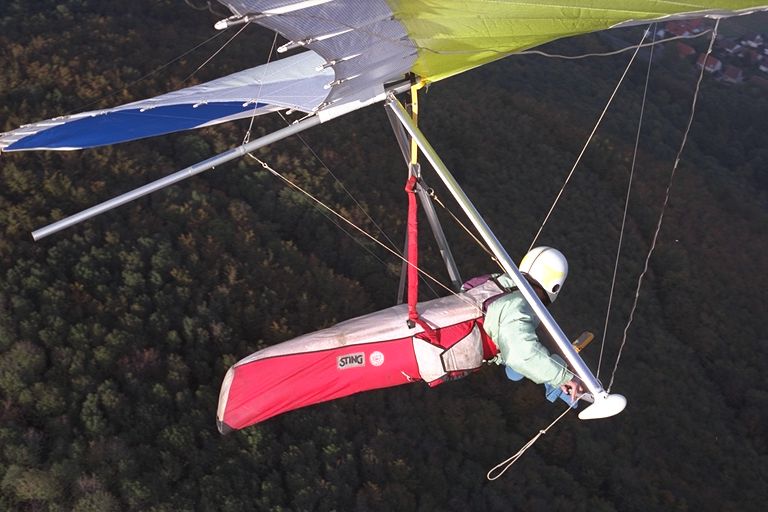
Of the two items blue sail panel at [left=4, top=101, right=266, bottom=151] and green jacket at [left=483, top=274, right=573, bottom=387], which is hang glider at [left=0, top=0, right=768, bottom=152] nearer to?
blue sail panel at [left=4, top=101, right=266, bottom=151]

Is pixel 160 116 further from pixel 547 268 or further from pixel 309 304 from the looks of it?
pixel 309 304

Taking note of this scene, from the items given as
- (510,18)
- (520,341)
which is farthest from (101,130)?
(520,341)

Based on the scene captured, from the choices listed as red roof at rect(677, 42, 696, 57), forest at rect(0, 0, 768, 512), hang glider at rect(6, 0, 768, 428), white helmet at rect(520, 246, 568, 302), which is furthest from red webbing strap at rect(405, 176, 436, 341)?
red roof at rect(677, 42, 696, 57)

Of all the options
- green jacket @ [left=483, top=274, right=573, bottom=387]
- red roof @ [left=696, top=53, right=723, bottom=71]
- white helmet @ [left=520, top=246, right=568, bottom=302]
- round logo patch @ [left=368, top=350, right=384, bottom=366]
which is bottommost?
red roof @ [left=696, top=53, right=723, bottom=71]

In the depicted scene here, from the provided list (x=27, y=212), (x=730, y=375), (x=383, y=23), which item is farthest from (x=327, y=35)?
(x=730, y=375)

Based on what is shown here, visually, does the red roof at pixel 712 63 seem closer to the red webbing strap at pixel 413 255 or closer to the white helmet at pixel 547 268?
the white helmet at pixel 547 268

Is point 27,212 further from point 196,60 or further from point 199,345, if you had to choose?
point 196,60
